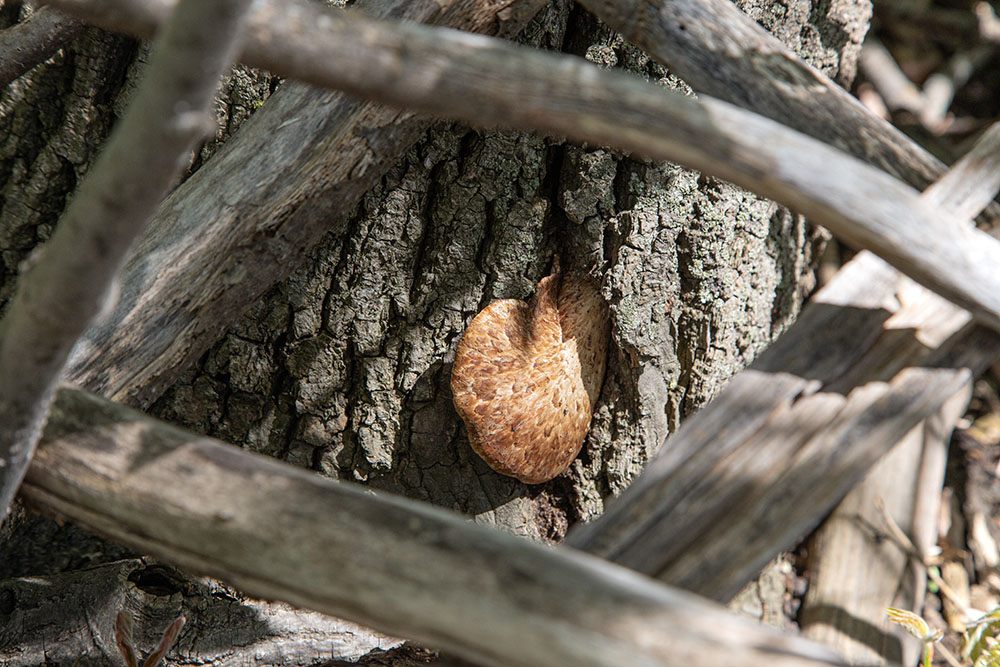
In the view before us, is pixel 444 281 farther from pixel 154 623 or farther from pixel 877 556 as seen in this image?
pixel 877 556

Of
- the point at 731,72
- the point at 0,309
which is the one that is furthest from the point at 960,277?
the point at 0,309

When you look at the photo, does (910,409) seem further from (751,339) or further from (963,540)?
(963,540)

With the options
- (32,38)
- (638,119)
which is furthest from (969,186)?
(32,38)

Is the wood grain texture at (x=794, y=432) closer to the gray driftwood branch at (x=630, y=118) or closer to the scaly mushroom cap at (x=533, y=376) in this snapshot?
the gray driftwood branch at (x=630, y=118)

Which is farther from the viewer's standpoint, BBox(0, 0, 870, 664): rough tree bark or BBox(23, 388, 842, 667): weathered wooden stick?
BBox(0, 0, 870, 664): rough tree bark

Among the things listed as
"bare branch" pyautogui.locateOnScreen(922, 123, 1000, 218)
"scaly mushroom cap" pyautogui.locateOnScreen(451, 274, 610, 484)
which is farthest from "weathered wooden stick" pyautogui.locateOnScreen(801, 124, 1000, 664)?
"bare branch" pyautogui.locateOnScreen(922, 123, 1000, 218)

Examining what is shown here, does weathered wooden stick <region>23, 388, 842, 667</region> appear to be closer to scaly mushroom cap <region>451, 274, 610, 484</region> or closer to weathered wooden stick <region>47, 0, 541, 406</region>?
weathered wooden stick <region>47, 0, 541, 406</region>
